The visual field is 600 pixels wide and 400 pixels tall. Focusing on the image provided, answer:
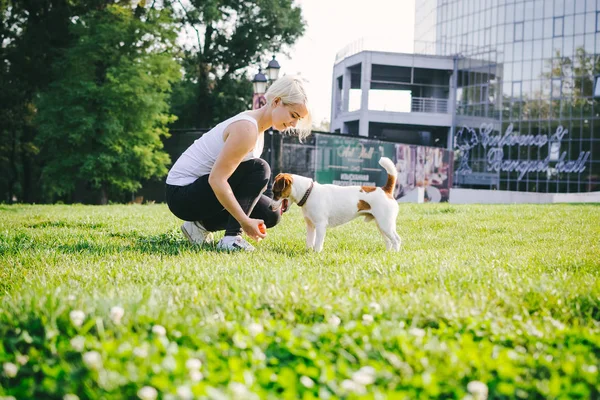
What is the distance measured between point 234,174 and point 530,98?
45379mm

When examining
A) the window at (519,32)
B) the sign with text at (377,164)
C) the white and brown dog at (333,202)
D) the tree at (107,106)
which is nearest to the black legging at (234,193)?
the white and brown dog at (333,202)

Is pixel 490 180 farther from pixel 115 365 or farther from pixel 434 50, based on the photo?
pixel 115 365

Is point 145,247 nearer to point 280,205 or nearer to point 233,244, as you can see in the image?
point 233,244

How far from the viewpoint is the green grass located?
173cm

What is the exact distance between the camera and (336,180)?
952 inches

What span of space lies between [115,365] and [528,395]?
1.39 metres

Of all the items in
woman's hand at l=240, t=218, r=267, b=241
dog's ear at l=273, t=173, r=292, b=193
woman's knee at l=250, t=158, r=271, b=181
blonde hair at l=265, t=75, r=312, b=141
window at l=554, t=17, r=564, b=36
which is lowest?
woman's hand at l=240, t=218, r=267, b=241

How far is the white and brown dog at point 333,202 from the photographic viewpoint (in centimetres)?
521

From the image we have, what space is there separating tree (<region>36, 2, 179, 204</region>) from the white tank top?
17530mm

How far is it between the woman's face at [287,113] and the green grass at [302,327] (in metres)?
1.17

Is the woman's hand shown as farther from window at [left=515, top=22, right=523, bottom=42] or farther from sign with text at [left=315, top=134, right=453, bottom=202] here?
window at [left=515, top=22, right=523, bottom=42]

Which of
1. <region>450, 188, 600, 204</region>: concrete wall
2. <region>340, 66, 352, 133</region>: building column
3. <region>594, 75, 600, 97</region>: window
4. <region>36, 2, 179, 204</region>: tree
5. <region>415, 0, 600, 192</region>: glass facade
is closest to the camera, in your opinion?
<region>36, 2, 179, 204</region>: tree

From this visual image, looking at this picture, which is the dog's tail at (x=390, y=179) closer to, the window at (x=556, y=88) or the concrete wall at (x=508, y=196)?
the concrete wall at (x=508, y=196)

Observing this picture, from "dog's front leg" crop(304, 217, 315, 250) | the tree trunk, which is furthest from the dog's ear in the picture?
the tree trunk
